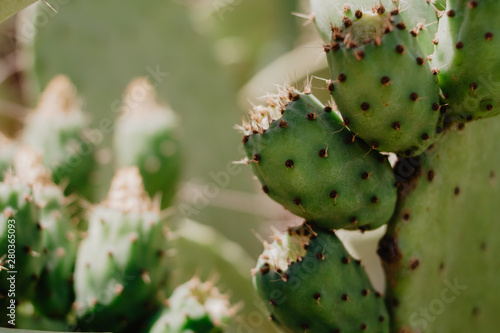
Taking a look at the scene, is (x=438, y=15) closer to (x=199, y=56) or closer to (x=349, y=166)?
(x=349, y=166)

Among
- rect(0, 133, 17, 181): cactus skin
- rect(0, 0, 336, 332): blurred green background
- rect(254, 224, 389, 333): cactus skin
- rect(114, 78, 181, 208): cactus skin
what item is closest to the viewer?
rect(254, 224, 389, 333): cactus skin

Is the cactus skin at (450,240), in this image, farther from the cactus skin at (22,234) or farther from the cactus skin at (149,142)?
the cactus skin at (149,142)

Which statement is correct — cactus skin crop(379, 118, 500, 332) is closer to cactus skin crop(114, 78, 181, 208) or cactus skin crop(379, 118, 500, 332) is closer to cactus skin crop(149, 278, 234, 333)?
cactus skin crop(149, 278, 234, 333)

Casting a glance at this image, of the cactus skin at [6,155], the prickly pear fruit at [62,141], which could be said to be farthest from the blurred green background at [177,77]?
the cactus skin at [6,155]

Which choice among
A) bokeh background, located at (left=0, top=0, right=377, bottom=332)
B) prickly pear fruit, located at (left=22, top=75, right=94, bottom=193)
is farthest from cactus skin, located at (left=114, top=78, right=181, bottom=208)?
bokeh background, located at (left=0, top=0, right=377, bottom=332)

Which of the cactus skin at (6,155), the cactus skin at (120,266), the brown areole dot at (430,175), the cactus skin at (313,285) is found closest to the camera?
Result: the cactus skin at (313,285)

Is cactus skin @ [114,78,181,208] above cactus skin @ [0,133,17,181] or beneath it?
beneath
